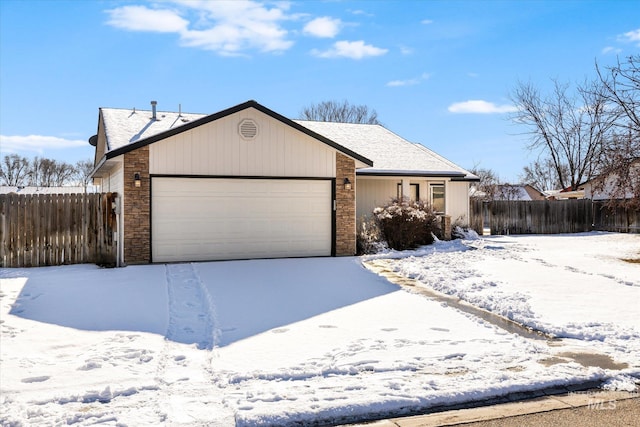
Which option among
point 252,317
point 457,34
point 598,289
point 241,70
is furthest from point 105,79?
point 598,289

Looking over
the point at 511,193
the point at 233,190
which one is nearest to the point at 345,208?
the point at 233,190

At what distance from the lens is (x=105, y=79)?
17.6m

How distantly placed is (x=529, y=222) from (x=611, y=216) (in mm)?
4163

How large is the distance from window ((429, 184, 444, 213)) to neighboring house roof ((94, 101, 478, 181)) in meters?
0.77

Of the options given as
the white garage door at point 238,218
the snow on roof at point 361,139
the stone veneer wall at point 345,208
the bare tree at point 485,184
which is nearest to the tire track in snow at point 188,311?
the white garage door at point 238,218

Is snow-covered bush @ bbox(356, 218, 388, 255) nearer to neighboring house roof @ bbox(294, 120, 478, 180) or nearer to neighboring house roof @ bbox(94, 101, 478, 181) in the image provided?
neighboring house roof @ bbox(94, 101, 478, 181)

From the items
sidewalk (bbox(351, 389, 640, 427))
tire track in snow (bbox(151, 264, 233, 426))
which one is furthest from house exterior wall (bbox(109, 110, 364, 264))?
sidewalk (bbox(351, 389, 640, 427))

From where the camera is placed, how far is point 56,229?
39.9 ft

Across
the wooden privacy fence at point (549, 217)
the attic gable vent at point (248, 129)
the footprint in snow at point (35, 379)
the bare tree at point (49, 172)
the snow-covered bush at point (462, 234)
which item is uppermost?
the bare tree at point (49, 172)

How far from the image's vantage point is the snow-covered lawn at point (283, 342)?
4055 mm

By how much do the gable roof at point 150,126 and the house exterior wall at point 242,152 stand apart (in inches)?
8.5

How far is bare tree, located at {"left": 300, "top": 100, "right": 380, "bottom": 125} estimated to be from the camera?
41.7m

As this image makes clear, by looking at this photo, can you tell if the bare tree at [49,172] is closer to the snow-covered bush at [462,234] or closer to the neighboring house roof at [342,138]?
the neighboring house roof at [342,138]

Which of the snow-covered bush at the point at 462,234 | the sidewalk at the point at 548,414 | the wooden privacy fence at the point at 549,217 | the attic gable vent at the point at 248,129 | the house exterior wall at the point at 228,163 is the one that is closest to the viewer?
the sidewalk at the point at 548,414
